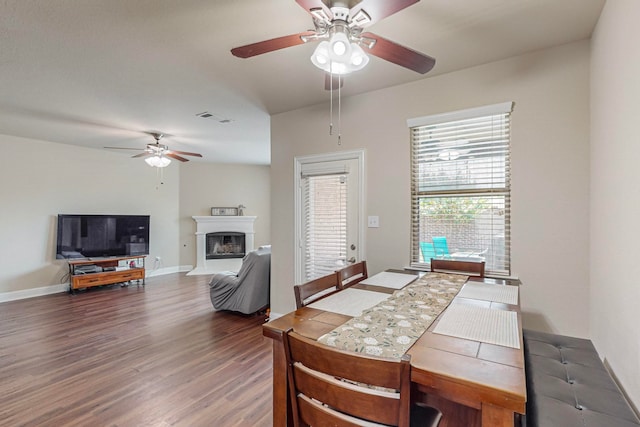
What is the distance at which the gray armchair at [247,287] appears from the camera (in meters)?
3.84

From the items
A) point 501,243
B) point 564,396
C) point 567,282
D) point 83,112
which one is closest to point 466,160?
point 501,243

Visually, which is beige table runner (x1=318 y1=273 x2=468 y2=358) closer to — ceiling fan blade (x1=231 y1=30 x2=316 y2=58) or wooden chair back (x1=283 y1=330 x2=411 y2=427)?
wooden chair back (x1=283 y1=330 x2=411 y2=427)

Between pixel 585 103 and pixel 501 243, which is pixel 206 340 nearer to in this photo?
pixel 501 243

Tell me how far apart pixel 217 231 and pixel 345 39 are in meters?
6.52

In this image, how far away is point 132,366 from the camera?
103 inches

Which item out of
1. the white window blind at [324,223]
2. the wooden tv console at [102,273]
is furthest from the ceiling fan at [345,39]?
the wooden tv console at [102,273]

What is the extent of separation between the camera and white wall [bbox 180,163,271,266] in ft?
23.5

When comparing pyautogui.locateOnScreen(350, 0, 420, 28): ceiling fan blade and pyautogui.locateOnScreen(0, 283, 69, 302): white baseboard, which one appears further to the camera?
pyautogui.locateOnScreen(0, 283, 69, 302): white baseboard

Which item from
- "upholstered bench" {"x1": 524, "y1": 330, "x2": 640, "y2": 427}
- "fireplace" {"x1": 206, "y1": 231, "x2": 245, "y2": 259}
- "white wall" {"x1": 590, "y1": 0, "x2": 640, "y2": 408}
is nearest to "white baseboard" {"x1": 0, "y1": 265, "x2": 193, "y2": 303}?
"fireplace" {"x1": 206, "y1": 231, "x2": 245, "y2": 259}

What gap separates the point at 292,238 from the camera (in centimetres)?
360

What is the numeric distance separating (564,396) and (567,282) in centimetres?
135

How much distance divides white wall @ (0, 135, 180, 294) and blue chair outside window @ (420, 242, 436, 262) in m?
5.91

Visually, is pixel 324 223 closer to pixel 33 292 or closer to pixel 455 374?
pixel 455 374

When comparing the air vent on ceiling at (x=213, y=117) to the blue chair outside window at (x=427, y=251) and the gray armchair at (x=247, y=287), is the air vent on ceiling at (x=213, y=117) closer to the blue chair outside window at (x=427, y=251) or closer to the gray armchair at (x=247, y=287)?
the gray armchair at (x=247, y=287)
